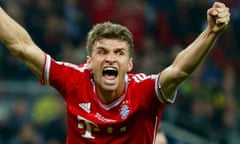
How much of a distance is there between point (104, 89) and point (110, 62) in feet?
0.74

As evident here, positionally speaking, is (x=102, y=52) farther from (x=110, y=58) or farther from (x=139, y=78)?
(x=139, y=78)

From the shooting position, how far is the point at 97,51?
6.44m

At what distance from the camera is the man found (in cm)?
639

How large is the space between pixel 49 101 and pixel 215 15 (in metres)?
7.12

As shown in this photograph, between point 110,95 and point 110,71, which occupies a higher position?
point 110,71

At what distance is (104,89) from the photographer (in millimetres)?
6473

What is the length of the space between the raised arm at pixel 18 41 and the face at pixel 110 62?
40cm

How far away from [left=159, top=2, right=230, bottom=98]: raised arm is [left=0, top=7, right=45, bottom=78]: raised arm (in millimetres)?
932

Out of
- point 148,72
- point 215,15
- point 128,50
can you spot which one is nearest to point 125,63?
point 128,50

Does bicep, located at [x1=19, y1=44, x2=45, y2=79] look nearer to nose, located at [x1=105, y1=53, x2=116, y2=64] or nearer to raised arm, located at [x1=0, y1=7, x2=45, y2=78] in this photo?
raised arm, located at [x1=0, y1=7, x2=45, y2=78]

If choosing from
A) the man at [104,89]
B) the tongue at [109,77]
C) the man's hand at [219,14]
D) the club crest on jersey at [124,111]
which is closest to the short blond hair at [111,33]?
the man at [104,89]

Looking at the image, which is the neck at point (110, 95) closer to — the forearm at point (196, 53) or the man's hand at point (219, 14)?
the forearm at point (196, 53)

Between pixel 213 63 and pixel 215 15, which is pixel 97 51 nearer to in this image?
pixel 215 15

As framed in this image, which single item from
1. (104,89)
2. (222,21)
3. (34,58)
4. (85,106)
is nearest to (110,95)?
(104,89)
